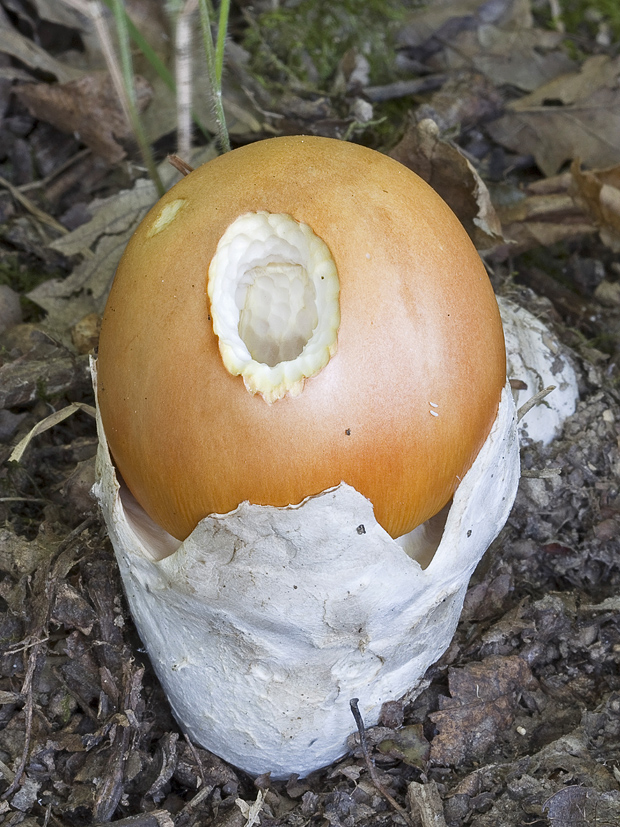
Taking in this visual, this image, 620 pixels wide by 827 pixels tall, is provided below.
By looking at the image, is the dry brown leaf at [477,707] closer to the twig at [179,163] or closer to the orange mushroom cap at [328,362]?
the orange mushroom cap at [328,362]

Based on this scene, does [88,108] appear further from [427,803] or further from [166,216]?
[427,803]

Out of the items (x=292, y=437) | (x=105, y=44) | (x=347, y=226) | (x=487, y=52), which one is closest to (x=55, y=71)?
(x=105, y=44)

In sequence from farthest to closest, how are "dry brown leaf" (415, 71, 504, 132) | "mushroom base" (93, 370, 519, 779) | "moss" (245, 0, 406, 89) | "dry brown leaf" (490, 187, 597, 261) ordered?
"moss" (245, 0, 406, 89)
"dry brown leaf" (415, 71, 504, 132)
"dry brown leaf" (490, 187, 597, 261)
"mushroom base" (93, 370, 519, 779)

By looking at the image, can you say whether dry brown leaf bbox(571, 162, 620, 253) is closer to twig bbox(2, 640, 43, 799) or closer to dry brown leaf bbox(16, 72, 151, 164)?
dry brown leaf bbox(16, 72, 151, 164)

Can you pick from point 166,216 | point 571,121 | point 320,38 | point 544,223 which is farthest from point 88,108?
point 571,121

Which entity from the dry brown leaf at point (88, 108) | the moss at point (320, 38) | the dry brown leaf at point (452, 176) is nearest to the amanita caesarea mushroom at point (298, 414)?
the dry brown leaf at point (452, 176)

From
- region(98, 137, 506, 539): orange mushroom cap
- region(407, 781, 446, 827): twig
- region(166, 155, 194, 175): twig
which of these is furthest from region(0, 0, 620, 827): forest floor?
region(166, 155, 194, 175): twig
